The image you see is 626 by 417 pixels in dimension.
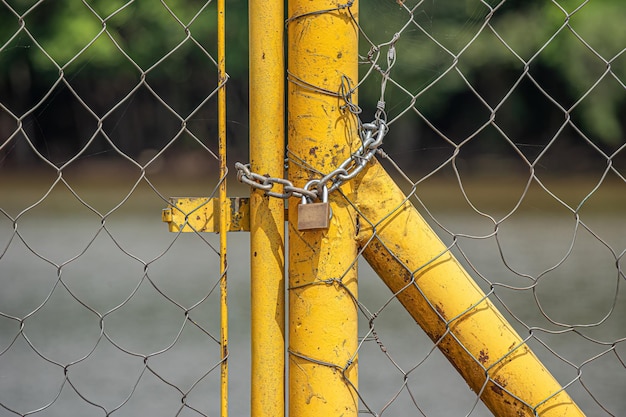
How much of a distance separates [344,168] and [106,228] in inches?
37.5

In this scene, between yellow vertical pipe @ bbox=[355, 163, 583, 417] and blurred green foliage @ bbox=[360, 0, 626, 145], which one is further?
blurred green foliage @ bbox=[360, 0, 626, 145]

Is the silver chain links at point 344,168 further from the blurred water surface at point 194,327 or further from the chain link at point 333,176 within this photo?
the blurred water surface at point 194,327

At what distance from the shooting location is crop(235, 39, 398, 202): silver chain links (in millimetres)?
782

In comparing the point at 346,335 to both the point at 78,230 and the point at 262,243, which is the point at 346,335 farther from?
the point at 78,230

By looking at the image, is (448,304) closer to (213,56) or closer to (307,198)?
(307,198)

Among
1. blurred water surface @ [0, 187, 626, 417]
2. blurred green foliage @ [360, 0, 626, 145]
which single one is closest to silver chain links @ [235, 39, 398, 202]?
blurred water surface @ [0, 187, 626, 417]

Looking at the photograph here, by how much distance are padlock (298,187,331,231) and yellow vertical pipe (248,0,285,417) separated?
0.05 metres

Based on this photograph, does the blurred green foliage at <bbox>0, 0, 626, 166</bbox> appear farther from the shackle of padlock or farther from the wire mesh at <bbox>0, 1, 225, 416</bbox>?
the shackle of padlock

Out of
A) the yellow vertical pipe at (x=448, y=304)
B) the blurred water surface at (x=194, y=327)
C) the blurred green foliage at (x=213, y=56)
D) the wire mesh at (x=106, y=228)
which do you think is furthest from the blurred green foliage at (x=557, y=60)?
the yellow vertical pipe at (x=448, y=304)


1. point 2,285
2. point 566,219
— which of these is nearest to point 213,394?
point 2,285

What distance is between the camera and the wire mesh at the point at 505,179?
2.96 feet

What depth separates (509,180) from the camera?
11.1m

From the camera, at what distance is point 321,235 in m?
0.81

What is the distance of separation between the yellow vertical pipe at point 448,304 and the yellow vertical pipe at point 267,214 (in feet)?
0.33
